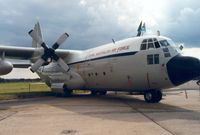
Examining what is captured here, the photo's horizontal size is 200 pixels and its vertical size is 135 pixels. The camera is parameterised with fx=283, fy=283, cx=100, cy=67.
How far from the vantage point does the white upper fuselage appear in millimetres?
17219

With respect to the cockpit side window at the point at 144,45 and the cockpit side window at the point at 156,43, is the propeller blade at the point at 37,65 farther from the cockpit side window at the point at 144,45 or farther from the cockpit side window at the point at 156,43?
the cockpit side window at the point at 156,43

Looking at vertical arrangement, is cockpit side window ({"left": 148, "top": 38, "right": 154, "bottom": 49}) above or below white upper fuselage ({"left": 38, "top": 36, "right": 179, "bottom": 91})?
above

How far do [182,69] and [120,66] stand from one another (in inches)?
193

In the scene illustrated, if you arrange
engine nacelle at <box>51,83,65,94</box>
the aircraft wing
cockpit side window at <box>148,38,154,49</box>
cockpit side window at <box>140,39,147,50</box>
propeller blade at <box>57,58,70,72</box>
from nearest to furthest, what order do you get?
cockpit side window at <box>148,38,154,49</box>
cockpit side window at <box>140,39,147,50</box>
the aircraft wing
propeller blade at <box>57,58,70,72</box>
engine nacelle at <box>51,83,65,94</box>

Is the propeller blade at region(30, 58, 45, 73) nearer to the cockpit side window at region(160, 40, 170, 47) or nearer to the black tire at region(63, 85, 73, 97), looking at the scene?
the black tire at region(63, 85, 73, 97)

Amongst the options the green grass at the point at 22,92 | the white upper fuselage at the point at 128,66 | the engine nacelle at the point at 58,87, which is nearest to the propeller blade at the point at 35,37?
the white upper fuselage at the point at 128,66

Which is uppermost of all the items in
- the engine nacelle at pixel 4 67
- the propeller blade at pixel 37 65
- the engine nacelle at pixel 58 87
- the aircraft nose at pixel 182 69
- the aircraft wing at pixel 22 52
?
the aircraft wing at pixel 22 52

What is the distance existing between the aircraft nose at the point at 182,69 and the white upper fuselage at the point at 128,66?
35 centimetres

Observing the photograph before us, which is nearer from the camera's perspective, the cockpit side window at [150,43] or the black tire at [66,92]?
the cockpit side window at [150,43]

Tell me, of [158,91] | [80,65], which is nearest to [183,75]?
[158,91]

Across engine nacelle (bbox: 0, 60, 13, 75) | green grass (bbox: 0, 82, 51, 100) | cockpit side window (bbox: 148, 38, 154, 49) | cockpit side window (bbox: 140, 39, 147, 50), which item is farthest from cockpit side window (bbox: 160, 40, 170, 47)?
green grass (bbox: 0, 82, 51, 100)

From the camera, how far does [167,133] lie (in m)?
8.84

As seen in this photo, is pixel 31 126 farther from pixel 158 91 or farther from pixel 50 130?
pixel 158 91

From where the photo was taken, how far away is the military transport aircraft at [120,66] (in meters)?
16.7
